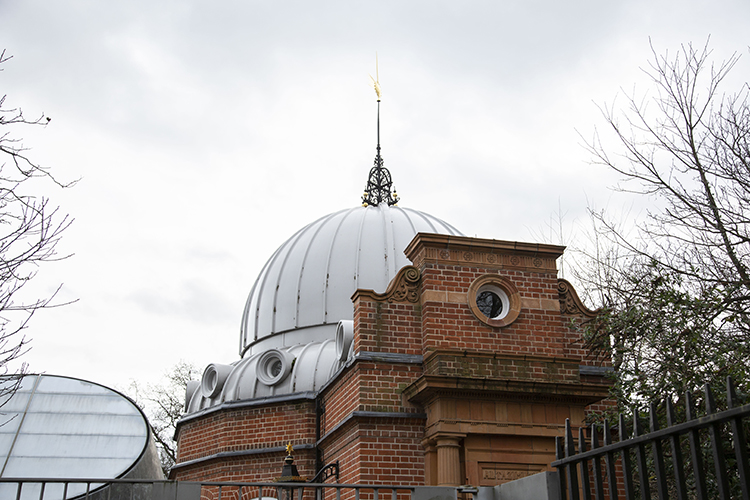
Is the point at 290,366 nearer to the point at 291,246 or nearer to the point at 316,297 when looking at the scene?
the point at 316,297

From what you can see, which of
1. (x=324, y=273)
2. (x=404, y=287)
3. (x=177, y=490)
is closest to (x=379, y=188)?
(x=324, y=273)

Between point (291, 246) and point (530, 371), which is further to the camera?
point (291, 246)

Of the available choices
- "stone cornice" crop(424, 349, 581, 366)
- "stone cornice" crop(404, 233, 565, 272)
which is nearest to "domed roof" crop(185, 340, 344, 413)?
"stone cornice" crop(404, 233, 565, 272)

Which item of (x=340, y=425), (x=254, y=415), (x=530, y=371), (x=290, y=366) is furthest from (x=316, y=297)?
→ (x=530, y=371)

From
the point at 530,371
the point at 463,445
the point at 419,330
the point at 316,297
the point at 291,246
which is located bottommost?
the point at 463,445

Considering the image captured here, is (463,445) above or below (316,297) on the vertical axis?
below

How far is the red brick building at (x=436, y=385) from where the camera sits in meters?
10.9

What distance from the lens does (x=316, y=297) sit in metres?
17.8

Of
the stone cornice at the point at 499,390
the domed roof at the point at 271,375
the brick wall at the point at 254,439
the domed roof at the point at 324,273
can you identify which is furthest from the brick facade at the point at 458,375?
the domed roof at the point at 324,273

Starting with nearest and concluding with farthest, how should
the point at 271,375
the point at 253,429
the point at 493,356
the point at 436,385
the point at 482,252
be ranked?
the point at 436,385
the point at 493,356
the point at 482,252
the point at 253,429
the point at 271,375

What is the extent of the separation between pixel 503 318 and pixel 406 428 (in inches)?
100

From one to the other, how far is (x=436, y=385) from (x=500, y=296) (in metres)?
2.52

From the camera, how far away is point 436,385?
35.2 feet

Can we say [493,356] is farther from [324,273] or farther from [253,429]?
[324,273]
